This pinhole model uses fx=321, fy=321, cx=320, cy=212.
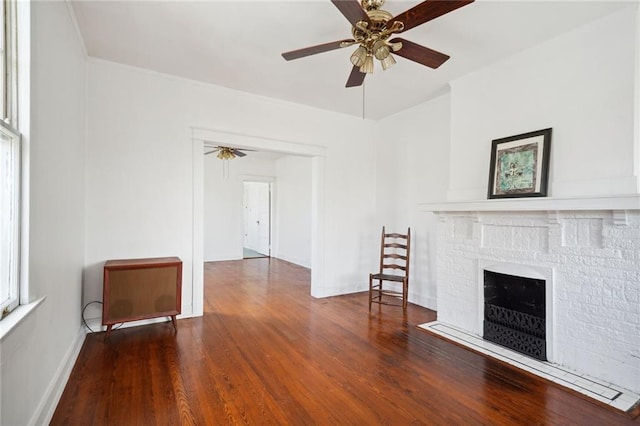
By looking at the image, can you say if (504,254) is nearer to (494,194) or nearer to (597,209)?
(494,194)

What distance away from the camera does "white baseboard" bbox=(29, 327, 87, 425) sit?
1.75 meters

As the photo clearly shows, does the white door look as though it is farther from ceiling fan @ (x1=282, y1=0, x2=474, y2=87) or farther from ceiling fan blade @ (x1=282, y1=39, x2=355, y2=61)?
ceiling fan @ (x1=282, y1=0, x2=474, y2=87)

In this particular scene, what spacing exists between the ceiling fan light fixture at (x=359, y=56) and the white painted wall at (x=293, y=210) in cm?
451

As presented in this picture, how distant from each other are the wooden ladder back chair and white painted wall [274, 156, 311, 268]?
8.40 feet

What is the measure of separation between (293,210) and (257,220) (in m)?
2.17

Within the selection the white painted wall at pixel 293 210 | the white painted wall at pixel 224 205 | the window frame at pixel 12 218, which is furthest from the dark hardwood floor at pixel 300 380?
the white painted wall at pixel 224 205

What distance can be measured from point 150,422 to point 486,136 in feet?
11.9

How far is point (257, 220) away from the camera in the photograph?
9.52 m

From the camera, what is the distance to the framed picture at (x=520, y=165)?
2.77 meters

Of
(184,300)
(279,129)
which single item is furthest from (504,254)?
(184,300)

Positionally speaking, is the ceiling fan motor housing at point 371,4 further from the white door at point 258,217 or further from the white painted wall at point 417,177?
the white door at point 258,217

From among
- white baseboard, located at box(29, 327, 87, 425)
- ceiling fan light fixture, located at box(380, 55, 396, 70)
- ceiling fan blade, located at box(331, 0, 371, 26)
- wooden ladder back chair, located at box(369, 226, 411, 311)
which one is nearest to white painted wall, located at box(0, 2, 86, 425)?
white baseboard, located at box(29, 327, 87, 425)

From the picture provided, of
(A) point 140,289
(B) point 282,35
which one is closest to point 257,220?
(A) point 140,289

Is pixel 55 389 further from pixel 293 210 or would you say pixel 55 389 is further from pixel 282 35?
pixel 293 210
